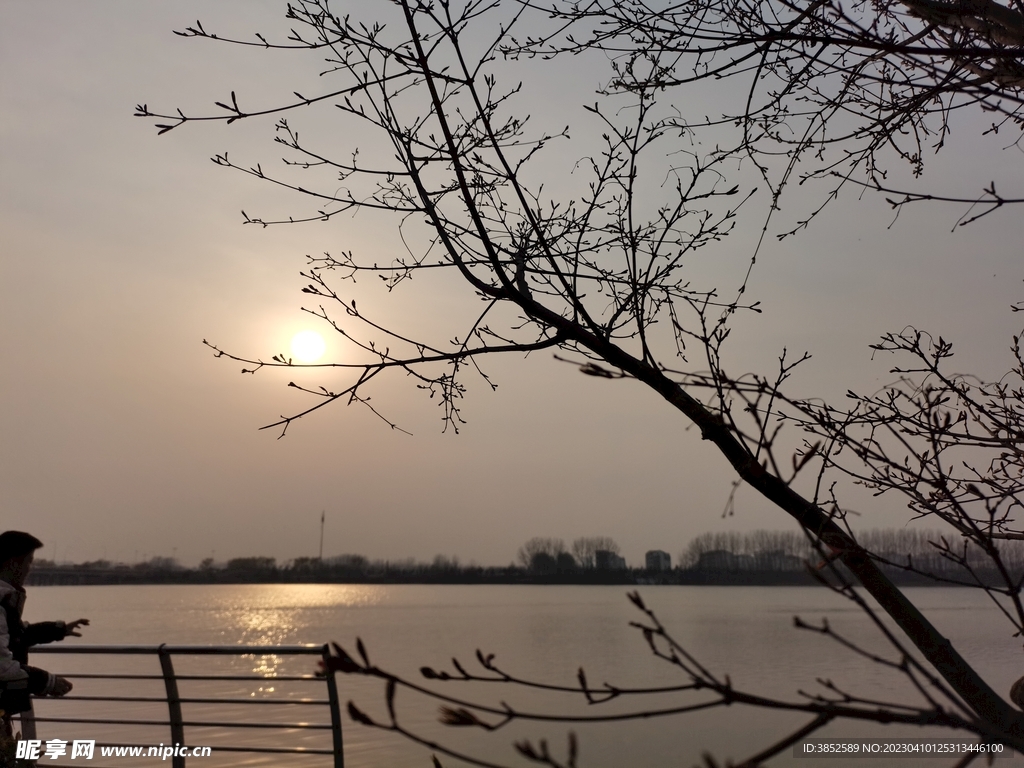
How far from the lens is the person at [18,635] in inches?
194

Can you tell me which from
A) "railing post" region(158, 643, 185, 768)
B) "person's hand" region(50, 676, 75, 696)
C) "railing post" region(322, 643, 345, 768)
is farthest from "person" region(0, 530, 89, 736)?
"railing post" region(322, 643, 345, 768)

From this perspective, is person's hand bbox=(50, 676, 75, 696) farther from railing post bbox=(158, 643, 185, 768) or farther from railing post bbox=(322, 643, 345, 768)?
railing post bbox=(322, 643, 345, 768)

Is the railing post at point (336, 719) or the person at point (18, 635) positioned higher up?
the person at point (18, 635)

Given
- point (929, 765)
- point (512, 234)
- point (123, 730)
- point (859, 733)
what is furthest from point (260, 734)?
point (512, 234)

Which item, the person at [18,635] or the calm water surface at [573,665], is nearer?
the person at [18,635]

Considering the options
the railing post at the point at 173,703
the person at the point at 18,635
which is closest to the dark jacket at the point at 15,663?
the person at the point at 18,635

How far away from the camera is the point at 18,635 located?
5051mm

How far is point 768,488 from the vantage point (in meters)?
2.19

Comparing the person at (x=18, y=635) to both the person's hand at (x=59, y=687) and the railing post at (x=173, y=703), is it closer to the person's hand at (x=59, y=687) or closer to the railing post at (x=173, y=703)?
the person's hand at (x=59, y=687)

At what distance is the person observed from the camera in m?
4.92

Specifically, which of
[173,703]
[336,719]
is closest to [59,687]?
[173,703]

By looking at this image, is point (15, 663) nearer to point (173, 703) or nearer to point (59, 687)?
point (59, 687)

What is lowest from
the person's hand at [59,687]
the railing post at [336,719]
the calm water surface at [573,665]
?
the calm water surface at [573,665]

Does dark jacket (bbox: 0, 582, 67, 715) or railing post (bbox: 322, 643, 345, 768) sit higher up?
dark jacket (bbox: 0, 582, 67, 715)
